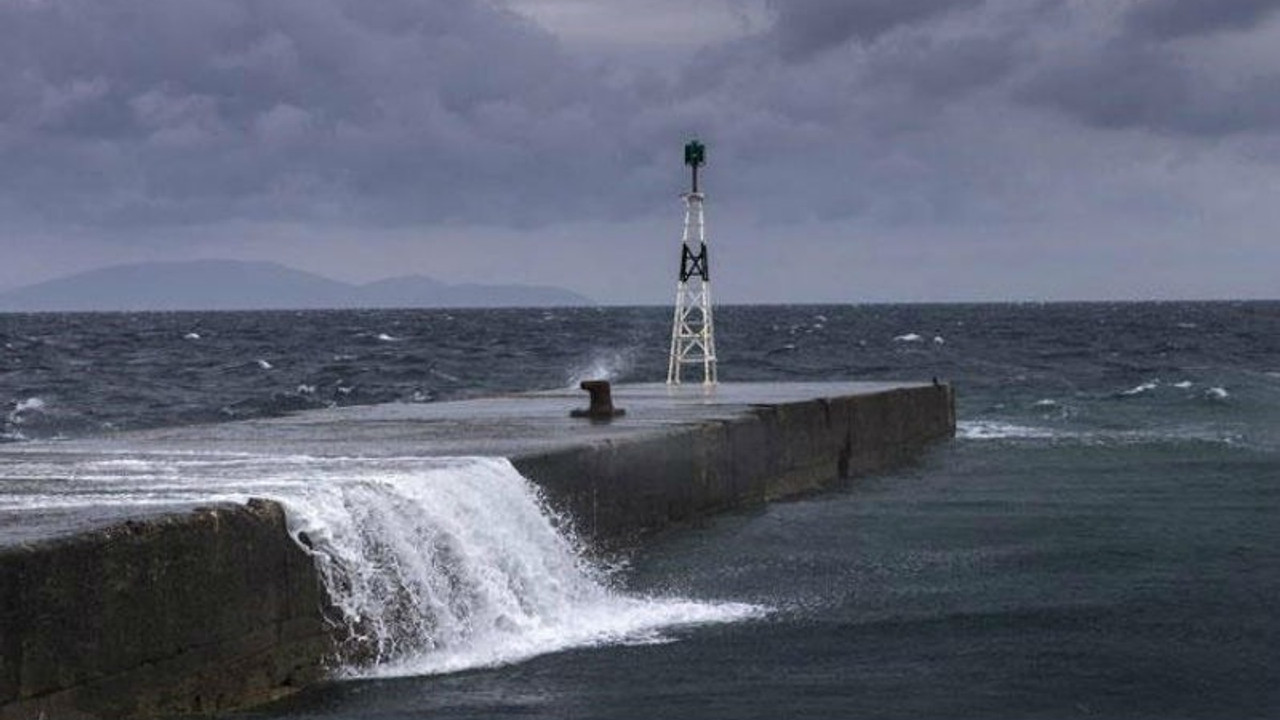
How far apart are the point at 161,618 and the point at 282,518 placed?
1.18 meters

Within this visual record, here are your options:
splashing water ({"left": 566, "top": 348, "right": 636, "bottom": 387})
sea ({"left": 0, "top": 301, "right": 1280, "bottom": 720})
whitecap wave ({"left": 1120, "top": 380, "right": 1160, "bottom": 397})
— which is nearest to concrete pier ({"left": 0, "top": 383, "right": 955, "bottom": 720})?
sea ({"left": 0, "top": 301, "right": 1280, "bottom": 720})

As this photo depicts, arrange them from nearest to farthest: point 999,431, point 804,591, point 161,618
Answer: point 161,618 → point 804,591 → point 999,431

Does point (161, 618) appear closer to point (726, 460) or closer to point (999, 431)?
point (726, 460)

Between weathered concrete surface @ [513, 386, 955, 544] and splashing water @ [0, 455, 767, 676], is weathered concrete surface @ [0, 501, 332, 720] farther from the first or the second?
weathered concrete surface @ [513, 386, 955, 544]

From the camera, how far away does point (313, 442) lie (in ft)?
48.2

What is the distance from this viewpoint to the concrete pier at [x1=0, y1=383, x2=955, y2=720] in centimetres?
803

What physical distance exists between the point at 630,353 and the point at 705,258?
3874cm

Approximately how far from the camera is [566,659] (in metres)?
10.4

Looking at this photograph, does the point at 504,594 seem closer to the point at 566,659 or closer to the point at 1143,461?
the point at 566,659

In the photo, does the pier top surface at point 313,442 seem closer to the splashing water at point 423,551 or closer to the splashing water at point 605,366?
the splashing water at point 423,551

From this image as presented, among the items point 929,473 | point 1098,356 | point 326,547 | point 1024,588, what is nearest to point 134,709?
point 326,547

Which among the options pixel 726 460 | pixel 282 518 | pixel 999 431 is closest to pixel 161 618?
pixel 282 518

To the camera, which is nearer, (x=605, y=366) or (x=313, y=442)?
(x=313, y=442)

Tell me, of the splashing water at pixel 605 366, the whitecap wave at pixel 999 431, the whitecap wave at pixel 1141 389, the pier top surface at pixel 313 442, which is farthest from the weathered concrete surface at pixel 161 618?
the splashing water at pixel 605 366
